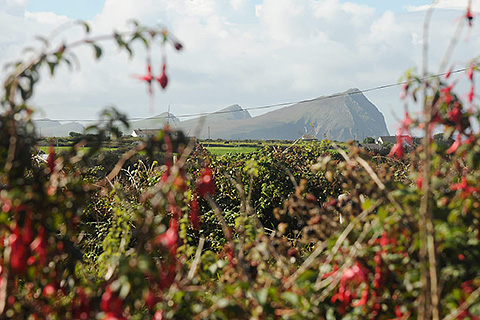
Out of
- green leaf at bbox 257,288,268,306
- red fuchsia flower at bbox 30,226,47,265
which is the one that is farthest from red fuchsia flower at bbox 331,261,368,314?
red fuchsia flower at bbox 30,226,47,265

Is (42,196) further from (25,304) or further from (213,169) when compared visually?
(213,169)

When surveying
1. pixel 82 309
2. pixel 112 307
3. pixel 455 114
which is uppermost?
pixel 455 114

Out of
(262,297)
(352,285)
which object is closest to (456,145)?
(352,285)

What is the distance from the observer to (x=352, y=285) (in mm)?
2049

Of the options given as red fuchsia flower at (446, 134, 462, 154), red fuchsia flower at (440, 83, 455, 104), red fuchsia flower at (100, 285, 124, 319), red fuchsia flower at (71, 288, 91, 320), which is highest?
red fuchsia flower at (440, 83, 455, 104)

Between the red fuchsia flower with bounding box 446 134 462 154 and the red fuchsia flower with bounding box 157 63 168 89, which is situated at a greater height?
the red fuchsia flower with bounding box 157 63 168 89

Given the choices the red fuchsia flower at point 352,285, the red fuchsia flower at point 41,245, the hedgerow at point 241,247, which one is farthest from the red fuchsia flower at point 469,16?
the red fuchsia flower at point 41,245

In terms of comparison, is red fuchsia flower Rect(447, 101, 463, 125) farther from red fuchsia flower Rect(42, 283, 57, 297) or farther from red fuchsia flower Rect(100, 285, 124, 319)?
red fuchsia flower Rect(42, 283, 57, 297)

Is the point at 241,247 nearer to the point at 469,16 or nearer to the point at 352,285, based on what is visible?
the point at 352,285

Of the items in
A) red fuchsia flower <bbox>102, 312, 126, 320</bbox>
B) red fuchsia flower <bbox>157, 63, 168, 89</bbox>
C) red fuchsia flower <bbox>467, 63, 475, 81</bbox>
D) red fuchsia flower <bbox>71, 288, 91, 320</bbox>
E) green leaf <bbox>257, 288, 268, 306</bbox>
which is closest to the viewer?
red fuchsia flower <bbox>102, 312, 126, 320</bbox>

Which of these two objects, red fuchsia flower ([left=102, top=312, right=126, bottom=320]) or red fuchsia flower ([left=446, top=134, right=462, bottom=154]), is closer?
red fuchsia flower ([left=102, top=312, right=126, bottom=320])

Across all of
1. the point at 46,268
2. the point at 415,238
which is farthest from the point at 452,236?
the point at 46,268

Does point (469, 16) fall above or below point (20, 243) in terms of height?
above

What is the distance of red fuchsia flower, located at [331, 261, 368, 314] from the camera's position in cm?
191
